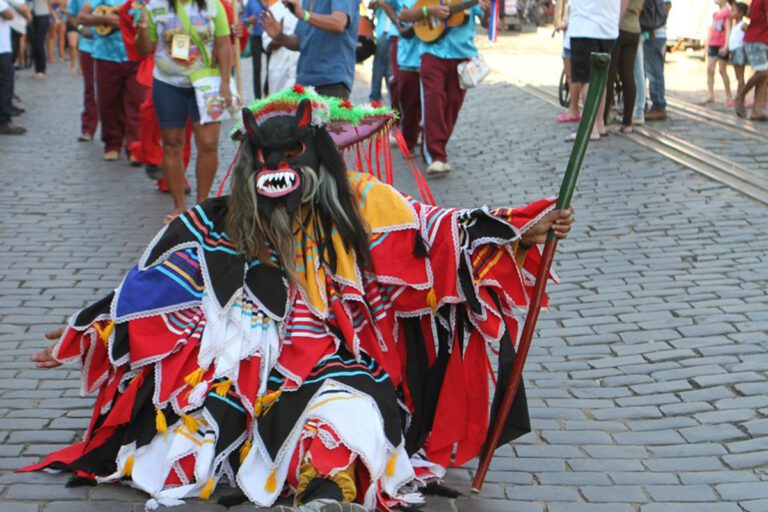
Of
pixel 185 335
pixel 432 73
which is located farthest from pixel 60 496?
pixel 432 73

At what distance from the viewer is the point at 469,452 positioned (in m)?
4.00

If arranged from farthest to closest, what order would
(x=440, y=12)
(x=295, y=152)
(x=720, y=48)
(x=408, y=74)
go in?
(x=720, y=48) < (x=408, y=74) < (x=440, y=12) < (x=295, y=152)

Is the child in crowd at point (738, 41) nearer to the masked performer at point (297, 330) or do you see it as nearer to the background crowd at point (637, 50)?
the background crowd at point (637, 50)

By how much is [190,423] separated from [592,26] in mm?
7603

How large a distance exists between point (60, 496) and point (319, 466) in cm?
97

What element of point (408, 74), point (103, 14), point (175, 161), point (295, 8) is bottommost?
point (175, 161)

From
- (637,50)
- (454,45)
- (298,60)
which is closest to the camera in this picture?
(298,60)

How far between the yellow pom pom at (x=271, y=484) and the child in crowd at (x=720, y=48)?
1085cm

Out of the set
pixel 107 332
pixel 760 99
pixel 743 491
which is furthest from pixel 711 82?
pixel 107 332

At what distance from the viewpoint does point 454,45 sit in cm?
951

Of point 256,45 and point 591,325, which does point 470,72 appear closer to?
point 256,45

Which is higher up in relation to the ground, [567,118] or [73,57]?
[567,118]

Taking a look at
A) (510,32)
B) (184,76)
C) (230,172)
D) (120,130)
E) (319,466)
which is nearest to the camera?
(319,466)

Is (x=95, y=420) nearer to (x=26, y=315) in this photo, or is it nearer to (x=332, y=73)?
(x=26, y=315)
